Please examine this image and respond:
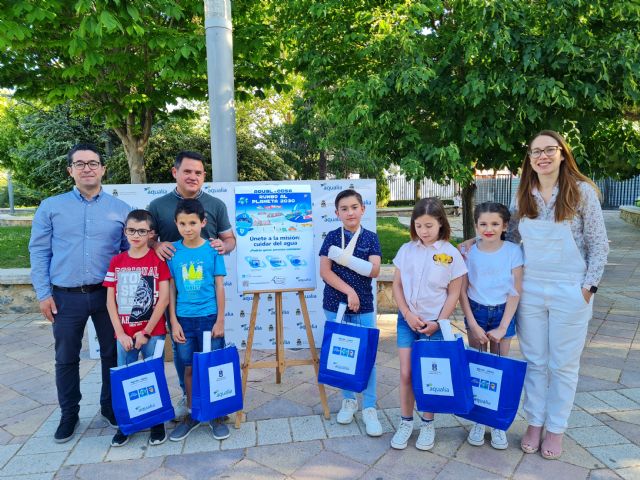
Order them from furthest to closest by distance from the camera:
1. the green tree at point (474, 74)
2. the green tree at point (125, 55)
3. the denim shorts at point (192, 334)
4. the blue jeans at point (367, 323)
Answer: the green tree at point (125, 55), the green tree at point (474, 74), the blue jeans at point (367, 323), the denim shorts at point (192, 334)

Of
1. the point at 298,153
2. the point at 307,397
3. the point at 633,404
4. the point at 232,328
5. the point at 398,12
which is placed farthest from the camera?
the point at 298,153

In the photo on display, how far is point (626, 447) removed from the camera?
109 inches

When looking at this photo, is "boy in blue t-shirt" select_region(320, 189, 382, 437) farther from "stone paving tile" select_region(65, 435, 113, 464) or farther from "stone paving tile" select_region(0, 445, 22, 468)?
"stone paving tile" select_region(0, 445, 22, 468)

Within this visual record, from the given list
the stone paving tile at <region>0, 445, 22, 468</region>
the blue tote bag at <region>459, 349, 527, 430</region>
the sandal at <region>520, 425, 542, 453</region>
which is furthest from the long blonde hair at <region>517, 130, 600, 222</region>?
the stone paving tile at <region>0, 445, 22, 468</region>

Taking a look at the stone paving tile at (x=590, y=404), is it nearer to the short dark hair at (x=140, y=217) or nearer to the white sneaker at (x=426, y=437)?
the white sneaker at (x=426, y=437)

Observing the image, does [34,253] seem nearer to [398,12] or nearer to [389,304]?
[389,304]

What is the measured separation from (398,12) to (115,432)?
16.5 feet

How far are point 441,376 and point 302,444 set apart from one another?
1024 millimetres

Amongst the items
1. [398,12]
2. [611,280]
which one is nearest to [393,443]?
[398,12]

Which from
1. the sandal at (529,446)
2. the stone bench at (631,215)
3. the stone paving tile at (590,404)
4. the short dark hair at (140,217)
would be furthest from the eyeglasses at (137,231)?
the stone bench at (631,215)

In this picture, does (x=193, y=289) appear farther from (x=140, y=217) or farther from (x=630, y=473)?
(x=630, y=473)

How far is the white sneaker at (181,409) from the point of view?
326 cm

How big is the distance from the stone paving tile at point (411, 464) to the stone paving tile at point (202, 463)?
915 millimetres

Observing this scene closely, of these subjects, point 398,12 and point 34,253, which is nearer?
point 34,253
